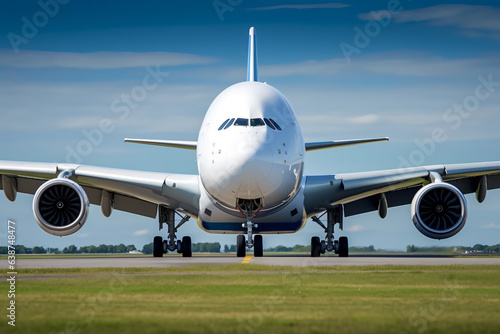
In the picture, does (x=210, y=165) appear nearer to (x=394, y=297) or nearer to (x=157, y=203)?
(x=157, y=203)

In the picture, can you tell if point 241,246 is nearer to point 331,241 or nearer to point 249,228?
point 249,228

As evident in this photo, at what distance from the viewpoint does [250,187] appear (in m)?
22.5

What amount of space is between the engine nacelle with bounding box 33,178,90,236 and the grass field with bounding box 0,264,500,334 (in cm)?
808

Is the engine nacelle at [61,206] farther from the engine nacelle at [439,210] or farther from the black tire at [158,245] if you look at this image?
the engine nacelle at [439,210]

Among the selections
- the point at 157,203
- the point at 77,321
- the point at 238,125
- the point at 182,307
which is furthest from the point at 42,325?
the point at 157,203

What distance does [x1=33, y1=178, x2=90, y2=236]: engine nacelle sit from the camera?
78.8 ft

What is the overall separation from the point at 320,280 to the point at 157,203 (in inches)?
599

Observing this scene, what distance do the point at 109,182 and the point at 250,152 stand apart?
6701 mm

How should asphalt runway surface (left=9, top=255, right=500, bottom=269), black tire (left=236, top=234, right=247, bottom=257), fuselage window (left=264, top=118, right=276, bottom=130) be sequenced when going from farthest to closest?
black tire (left=236, top=234, right=247, bottom=257)
fuselage window (left=264, top=118, right=276, bottom=130)
asphalt runway surface (left=9, top=255, right=500, bottom=269)

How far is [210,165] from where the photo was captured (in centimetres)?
2317
